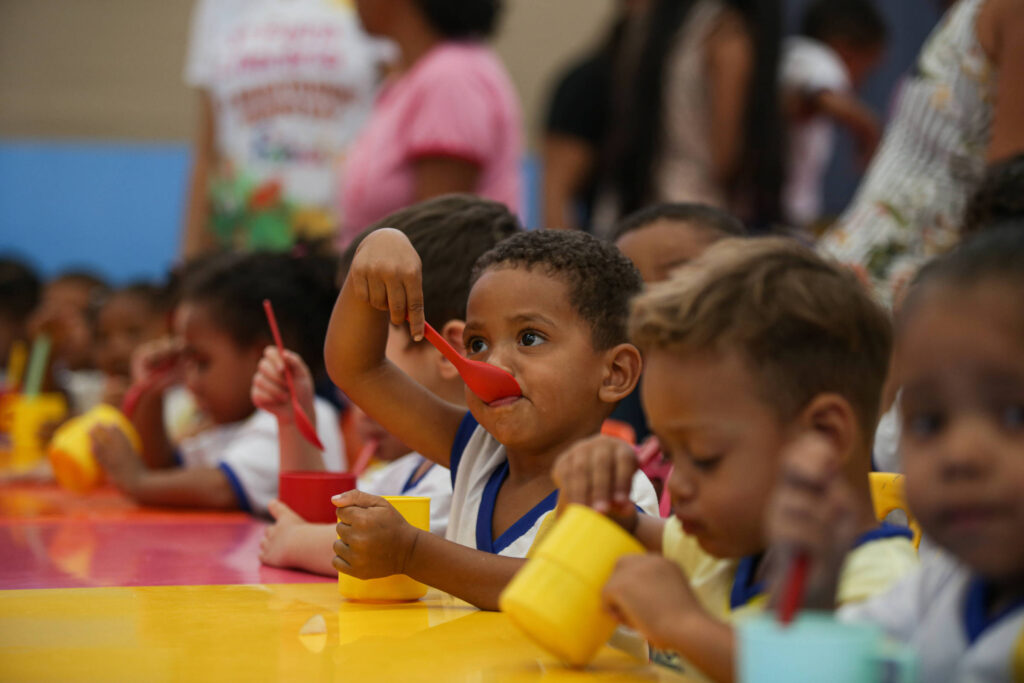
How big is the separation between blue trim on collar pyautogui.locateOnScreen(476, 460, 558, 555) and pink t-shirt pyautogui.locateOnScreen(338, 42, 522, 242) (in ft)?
3.81

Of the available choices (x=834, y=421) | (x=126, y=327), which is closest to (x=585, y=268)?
(x=834, y=421)

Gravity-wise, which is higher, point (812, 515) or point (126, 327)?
point (812, 515)

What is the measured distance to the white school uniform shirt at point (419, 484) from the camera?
1642 millimetres

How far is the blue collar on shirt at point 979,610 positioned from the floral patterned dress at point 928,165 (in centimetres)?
121

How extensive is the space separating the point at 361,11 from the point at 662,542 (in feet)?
6.53

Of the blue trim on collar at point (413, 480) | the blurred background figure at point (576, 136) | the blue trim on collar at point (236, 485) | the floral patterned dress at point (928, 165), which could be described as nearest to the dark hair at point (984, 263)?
the blue trim on collar at point (413, 480)

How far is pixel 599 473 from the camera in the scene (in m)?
0.98

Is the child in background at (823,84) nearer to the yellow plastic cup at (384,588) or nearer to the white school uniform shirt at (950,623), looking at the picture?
the yellow plastic cup at (384,588)

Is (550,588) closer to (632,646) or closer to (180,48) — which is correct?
(632,646)

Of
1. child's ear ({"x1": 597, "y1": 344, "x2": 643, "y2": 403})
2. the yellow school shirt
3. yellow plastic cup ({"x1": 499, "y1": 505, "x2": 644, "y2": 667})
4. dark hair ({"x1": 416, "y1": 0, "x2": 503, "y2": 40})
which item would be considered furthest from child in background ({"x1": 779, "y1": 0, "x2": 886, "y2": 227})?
yellow plastic cup ({"x1": 499, "y1": 505, "x2": 644, "y2": 667})

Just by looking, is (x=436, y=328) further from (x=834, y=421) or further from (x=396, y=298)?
(x=834, y=421)

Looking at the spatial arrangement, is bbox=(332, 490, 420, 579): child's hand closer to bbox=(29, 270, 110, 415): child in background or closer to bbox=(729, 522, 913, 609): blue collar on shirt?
bbox=(729, 522, 913, 609): blue collar on shirt

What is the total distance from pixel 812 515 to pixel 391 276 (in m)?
0.77

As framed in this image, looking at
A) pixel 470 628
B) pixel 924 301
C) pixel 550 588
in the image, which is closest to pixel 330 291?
pixel 470 628
